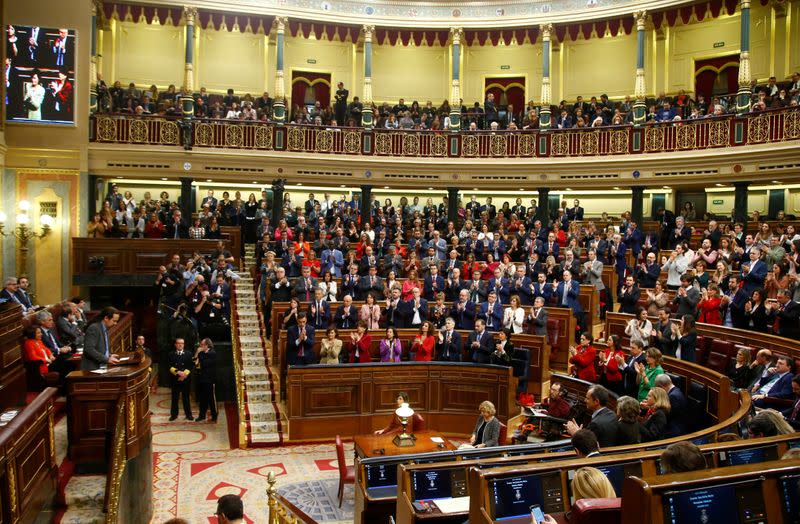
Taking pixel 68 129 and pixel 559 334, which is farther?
pixel 68 129

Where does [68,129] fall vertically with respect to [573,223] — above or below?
above

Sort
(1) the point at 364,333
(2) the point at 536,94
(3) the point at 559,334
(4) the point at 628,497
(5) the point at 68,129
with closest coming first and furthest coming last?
(4) the point at 628,497
(1) the point at 364,333
(3) the point at 559,334
(5) the point at 68,129
(2) the point at 536,94

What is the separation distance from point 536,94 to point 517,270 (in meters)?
11.6

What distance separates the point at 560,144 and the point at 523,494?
16.2m

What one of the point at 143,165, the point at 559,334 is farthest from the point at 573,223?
the point at 143,165

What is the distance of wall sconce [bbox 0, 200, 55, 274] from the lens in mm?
15555

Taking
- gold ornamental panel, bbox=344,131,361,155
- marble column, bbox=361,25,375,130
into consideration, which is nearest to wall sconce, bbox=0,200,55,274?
gold ornamental panel, bbox=344,131,361,155

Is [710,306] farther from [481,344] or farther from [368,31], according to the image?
[368,31]

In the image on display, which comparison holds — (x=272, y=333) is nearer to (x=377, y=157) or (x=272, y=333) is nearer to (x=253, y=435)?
(x=253, y=435)

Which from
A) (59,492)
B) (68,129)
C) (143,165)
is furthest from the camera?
(143,165)

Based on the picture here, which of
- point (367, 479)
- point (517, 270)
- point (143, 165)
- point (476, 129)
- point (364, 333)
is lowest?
point (367, 479)

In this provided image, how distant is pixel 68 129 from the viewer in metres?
16.9

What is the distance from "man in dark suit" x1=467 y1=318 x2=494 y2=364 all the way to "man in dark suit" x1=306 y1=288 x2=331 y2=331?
2.47 metres

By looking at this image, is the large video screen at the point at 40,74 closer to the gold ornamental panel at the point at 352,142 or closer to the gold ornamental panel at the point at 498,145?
the gold ornamental panel at the point at 352,142
